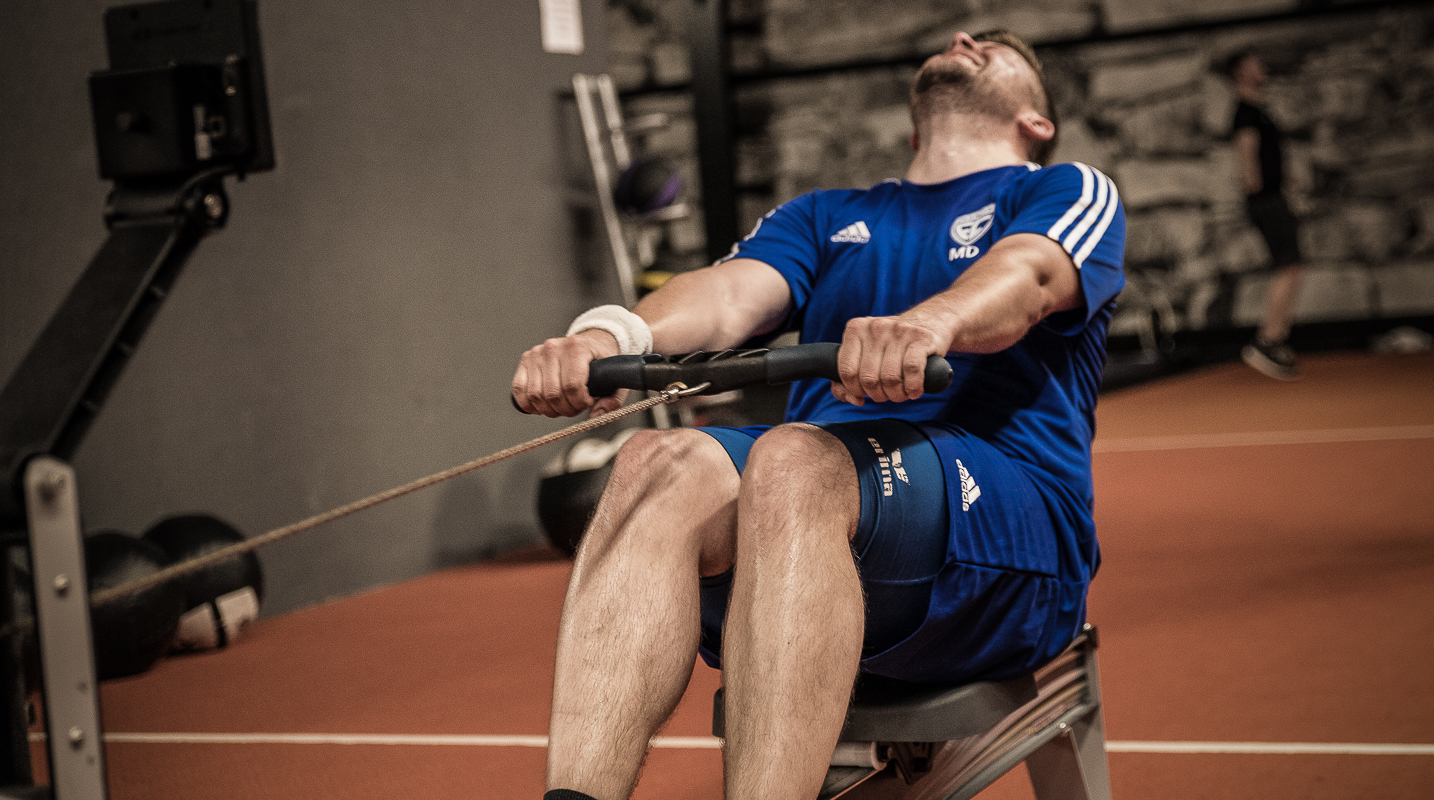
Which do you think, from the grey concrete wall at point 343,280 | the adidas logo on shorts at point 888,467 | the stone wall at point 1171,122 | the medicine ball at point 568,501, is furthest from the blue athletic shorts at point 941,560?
the stone wall at point 1171,122

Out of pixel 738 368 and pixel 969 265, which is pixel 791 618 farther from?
pixel 969 265

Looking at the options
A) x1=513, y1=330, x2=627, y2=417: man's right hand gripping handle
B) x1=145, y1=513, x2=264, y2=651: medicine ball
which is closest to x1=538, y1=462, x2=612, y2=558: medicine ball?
x1=145, y1=513, x2=264, y2=651: medicine ball

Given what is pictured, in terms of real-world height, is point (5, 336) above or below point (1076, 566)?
above

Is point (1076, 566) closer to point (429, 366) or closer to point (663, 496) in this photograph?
point (663, 496)

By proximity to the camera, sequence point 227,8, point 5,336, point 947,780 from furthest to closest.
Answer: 1. point 5,336
2. point 947,780
3. point 227,8

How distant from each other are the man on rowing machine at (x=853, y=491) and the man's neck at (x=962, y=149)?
3 centimetres

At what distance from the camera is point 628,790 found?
1.19m

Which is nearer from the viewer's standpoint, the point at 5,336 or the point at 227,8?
the point at 227,8

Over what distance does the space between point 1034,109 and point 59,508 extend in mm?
1365

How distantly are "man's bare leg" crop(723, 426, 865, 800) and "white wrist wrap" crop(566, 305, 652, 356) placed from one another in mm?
307

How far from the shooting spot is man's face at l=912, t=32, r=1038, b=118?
5.75ft

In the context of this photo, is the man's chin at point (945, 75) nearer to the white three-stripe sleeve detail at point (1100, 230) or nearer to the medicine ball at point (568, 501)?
the white three-stripe sleeve detail at point (1100, 230)

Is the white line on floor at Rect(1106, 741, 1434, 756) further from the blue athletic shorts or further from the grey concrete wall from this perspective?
the grey concrete wall

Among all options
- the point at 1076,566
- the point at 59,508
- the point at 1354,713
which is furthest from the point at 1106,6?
the point at 59,508
